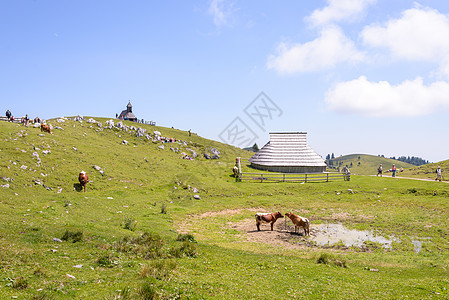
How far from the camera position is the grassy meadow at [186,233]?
10.2 metres

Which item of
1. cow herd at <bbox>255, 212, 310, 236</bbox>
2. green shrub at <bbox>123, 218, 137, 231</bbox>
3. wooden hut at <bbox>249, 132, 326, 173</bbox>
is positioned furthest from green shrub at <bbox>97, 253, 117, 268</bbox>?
wooden hut at <bbox>249, 132, 326, 173</bbox>

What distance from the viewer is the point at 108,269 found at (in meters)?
11.0

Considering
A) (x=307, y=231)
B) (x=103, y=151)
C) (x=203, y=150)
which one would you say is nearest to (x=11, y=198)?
(x=103, y=151)

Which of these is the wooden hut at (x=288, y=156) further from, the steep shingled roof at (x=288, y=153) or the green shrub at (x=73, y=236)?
the green shrub at (x=73, y=236)

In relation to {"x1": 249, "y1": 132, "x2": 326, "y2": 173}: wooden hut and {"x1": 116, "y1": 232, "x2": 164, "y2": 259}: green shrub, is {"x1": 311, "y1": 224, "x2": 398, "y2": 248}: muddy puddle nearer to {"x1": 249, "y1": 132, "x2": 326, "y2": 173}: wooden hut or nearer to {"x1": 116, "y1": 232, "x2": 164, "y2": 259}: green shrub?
{"x1": 116, "y1": 232, "x2": 164, "y2": 259}: green shrub

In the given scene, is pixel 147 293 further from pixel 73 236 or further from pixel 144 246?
pixel 73 236

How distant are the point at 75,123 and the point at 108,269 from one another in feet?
200

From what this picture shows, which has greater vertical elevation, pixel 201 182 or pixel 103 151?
pixel 103 151

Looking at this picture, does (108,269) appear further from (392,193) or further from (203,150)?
(203,150)

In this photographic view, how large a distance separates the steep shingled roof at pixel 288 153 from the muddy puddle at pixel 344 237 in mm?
31759

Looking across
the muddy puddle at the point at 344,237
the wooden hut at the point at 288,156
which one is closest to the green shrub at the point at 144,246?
the muddy puddle at the point at 344,237

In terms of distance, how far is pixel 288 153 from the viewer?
57.1 meters

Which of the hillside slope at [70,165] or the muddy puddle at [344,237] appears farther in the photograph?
the hillside slope at [70,165]

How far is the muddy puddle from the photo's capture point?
19.6 meters
